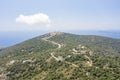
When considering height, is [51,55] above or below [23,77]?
above

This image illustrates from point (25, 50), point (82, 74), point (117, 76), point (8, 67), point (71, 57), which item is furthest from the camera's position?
point (25, 50)

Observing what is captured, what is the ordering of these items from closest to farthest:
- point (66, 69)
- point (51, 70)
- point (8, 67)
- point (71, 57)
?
point (66, 69) → point (51, 70) → point (71, 57) → point (8, 67)

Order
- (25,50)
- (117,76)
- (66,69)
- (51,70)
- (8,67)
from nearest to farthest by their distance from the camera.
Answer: (117,76) → (66,69) → (51,70) → (8,67) → (25,50)

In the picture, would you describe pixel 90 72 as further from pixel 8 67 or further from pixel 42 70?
pixel 8 67

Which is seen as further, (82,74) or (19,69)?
(19,69)

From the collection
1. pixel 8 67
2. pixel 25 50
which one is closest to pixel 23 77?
pixel 8 67

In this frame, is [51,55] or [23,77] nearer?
[23,77]

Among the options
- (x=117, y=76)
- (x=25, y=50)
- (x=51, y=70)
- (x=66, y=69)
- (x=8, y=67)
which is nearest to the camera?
(x=117, y=76)

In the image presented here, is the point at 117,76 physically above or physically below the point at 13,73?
above

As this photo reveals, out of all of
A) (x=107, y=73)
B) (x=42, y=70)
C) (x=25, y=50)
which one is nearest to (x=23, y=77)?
(x=42, y=70)

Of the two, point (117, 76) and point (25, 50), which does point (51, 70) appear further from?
point (25, 50)
